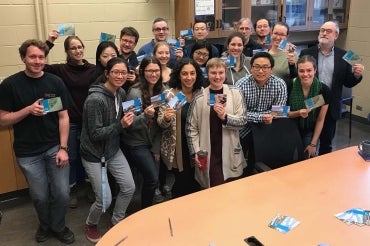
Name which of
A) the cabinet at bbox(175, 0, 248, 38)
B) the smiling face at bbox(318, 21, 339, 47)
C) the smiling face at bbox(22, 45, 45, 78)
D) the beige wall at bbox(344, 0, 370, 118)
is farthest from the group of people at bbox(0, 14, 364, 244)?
the beige wall at bbox(344, 0, 370, 118)

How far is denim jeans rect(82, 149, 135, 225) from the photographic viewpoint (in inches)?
105

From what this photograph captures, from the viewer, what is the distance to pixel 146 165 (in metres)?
2.82

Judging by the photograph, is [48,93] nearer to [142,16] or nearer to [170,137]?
[170,137]

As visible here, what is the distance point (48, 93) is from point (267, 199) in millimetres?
1611

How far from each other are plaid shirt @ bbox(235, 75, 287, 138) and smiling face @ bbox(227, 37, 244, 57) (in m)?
0.44

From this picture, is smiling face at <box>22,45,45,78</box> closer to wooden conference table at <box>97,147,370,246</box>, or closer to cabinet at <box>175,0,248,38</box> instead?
wooden conference table at <box>97,147,370,246</box>

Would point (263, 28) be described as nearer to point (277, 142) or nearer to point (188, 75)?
point (188, 75)

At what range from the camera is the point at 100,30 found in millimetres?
4074

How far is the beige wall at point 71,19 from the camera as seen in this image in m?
3.60

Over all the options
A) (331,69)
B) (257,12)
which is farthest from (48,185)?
(257,12)

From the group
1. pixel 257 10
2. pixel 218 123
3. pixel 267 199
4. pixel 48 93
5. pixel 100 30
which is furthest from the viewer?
pixel 257 10

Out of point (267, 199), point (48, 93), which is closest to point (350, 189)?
point (267, 199)

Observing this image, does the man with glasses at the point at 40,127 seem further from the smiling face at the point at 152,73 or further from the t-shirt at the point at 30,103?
the smiling face at the point at 152,73

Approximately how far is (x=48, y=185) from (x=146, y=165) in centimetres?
73
